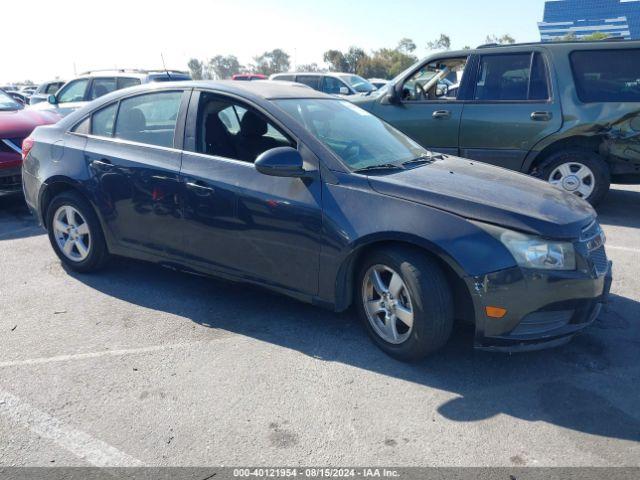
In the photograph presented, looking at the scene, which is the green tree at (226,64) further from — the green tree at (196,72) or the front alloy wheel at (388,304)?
the front alloy wheel at (388,304)

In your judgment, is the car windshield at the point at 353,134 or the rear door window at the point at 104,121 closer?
the car windshield at the point at 353,134

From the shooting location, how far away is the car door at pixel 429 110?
23.3 feet

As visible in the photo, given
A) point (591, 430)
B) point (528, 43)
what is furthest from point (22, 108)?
point (591, 430)

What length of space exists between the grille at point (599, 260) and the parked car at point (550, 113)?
11.5 feet

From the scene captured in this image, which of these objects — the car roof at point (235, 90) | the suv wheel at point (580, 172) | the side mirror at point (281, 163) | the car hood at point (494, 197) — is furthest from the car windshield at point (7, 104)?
the suv wheel at point (580, 172)

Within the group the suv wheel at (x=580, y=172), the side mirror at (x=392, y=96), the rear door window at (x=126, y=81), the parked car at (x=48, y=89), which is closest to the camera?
the suv wheel at (x=580, y=172)

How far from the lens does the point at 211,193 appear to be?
3895mm

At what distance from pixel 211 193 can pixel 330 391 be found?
1620 millimetres

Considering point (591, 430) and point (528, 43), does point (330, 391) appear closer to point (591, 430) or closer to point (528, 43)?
point (591, 430)

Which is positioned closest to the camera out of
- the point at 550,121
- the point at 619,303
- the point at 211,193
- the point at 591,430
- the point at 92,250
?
the point at 591,430

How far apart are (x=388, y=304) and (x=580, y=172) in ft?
14.2

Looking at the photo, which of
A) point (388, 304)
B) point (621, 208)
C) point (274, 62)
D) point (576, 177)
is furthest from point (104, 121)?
point (274, 62)

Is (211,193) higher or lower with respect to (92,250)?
higher

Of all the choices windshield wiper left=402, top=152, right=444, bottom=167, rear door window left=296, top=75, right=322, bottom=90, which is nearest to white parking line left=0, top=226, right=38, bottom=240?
windshield wiper left=402, top=152, right=444, bottom=167
